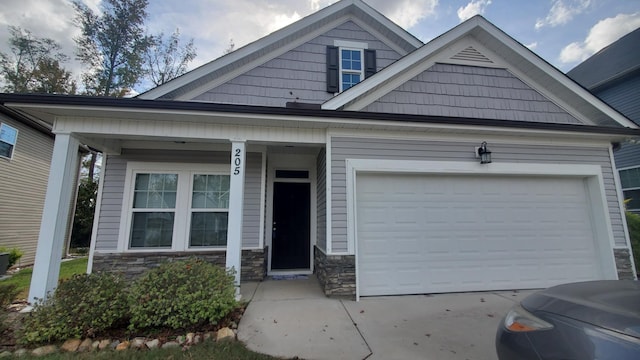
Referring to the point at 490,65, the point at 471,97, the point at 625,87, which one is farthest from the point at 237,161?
the point at 625,87

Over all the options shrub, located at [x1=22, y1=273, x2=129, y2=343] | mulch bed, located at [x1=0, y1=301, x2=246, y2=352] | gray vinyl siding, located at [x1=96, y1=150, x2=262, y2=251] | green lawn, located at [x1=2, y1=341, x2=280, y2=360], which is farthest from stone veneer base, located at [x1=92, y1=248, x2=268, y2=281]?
green lawn, located at [x1=2, y1=341, x2=280, y2=360]

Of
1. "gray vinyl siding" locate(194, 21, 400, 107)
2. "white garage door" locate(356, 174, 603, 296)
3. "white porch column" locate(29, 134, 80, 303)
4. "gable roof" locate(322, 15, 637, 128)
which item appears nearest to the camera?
"white porch column" locate(29, 134, 80, 303)

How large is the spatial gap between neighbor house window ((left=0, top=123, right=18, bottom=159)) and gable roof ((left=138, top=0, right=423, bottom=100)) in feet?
19.0

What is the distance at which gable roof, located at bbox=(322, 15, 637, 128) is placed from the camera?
17.0ft

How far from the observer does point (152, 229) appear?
5.79 meters

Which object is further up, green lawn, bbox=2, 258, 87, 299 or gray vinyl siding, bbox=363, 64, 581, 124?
gray vinyl siding, bbox=363, 64, 581, 124

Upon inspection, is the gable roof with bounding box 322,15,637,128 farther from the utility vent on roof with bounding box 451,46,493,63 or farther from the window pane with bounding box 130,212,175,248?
the window pane with bounding box 130,212,175,248

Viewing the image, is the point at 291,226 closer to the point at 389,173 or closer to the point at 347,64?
the point at 389,173

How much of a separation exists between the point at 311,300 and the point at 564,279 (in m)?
5.02

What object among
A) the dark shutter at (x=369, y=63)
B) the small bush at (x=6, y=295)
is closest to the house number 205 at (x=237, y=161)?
the small bush at (x=6, y=295)

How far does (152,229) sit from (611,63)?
16.0 meters

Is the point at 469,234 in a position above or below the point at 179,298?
above

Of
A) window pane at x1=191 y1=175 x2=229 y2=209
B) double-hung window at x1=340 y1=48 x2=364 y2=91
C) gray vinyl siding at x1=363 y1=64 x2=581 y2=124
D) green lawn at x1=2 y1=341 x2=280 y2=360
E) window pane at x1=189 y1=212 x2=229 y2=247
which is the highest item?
double-hung window at x1=340 y1=48 x2=364 y2=91

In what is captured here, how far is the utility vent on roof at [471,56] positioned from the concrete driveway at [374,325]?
187 inches
